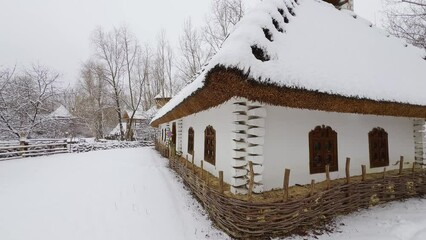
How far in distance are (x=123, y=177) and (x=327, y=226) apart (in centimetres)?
743

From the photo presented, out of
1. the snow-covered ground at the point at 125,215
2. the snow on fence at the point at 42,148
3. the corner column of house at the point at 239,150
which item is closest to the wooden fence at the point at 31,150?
the snow on fence at the point at 42,148

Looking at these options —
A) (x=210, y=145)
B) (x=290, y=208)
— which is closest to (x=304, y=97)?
(x=290, y=208)

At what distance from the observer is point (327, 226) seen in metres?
4.57

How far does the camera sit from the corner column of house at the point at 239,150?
4.45 m

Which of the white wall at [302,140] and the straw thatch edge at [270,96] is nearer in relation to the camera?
the straw thatch edge at [270,96]

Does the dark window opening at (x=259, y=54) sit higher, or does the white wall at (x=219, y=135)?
the dark window opening at (x=259, y=54)

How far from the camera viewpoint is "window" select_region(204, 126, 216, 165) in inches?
261

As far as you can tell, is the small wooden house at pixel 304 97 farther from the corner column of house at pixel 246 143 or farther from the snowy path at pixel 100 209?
the snowy path at pixel 100 209

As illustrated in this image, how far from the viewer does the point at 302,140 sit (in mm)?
5395

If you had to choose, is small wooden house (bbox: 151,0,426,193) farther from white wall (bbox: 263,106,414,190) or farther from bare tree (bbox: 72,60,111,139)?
bare tree (bbox: 72,60,111,139)

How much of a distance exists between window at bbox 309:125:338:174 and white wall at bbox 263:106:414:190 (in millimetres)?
123

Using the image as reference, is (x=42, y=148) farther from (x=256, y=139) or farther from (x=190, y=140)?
(x=256, y=139)

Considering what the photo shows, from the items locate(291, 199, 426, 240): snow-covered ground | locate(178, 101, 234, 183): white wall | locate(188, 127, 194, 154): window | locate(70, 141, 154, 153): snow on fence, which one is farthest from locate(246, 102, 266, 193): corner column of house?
locate(70, 141, 154, 153): snow on fence

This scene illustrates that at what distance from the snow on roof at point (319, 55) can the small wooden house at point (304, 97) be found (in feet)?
0.08
